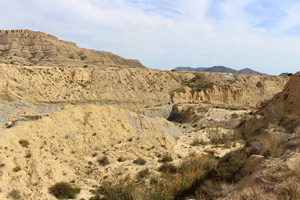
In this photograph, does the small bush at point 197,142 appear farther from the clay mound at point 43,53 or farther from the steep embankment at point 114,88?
the clay mound at point 43,53

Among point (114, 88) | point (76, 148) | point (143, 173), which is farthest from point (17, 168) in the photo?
point (114, 88)

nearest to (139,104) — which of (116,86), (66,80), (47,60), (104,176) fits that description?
(116,86)

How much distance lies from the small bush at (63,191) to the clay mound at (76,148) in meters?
0.25

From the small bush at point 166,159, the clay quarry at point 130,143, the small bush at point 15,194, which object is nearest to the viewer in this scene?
the clay quarry at point 130,143

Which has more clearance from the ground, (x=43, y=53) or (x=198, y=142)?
(x=43, y=53)

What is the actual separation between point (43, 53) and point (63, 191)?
7493cm

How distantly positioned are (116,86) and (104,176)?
96.5 ft

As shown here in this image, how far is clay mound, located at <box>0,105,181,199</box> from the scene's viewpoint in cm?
1099

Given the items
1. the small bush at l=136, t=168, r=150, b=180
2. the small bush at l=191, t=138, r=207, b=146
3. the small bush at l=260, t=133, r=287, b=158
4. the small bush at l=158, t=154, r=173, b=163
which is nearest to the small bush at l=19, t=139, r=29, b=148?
the small bush at l=136, t=168, r=150, b=180

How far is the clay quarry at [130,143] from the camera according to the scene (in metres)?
7.45

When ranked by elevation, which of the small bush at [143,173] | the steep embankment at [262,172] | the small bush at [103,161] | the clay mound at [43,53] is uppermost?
the clay mound at [43,53]

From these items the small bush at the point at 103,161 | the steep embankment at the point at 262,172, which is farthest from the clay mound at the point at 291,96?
the small bush at the point at 103,161

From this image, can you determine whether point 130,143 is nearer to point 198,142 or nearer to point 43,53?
point 198,142

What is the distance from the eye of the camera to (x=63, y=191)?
10680 millimetres
